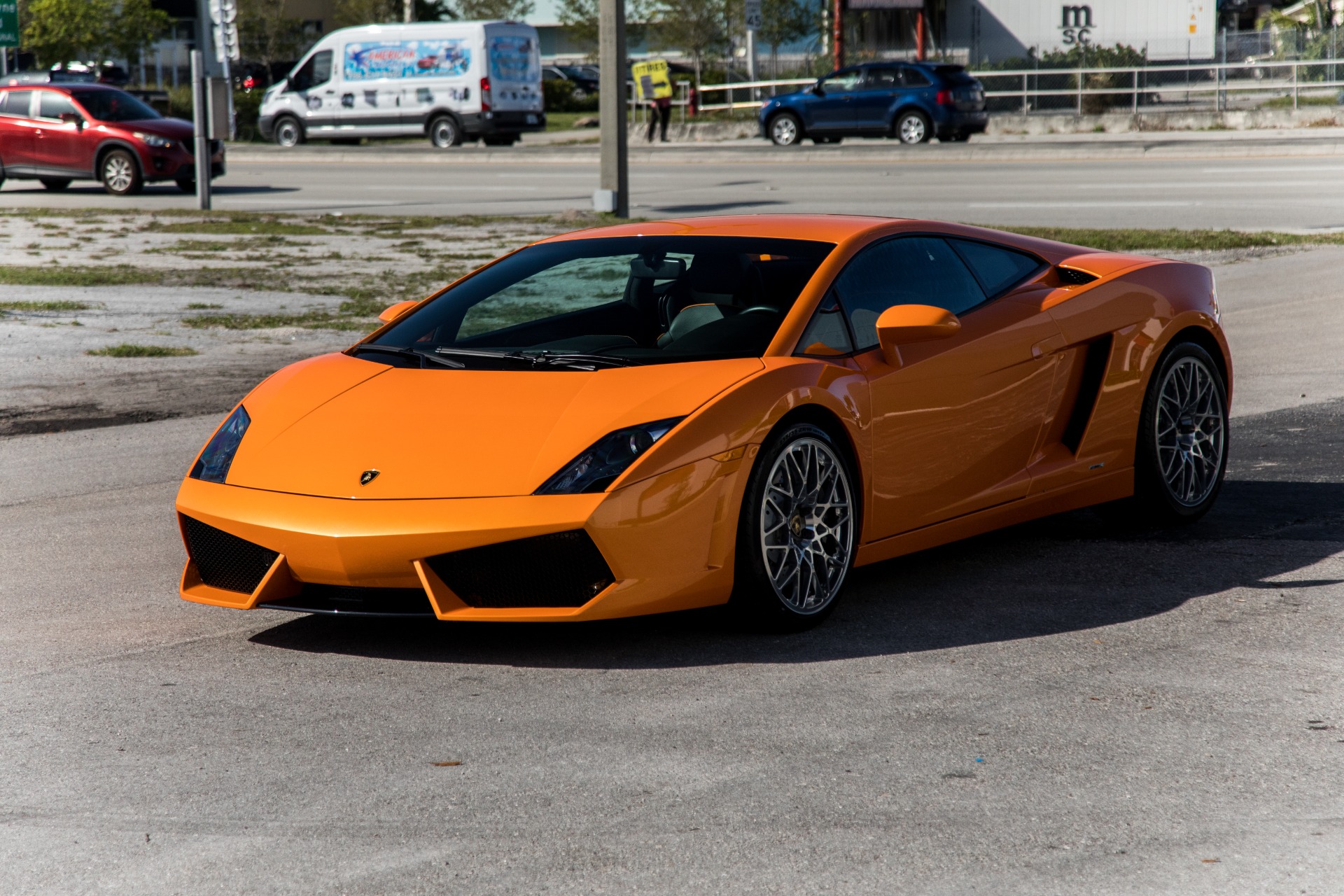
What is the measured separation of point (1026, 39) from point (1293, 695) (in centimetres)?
5814

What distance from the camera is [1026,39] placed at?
195 feet

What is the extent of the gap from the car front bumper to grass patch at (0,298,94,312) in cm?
965

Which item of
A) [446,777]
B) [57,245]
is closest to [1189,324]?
[446,777]

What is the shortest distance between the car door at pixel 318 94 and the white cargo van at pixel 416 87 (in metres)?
0.02

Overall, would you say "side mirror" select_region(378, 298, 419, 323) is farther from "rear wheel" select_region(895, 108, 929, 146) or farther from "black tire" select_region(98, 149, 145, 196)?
"rear wheel" select_region(895, 108, 929, 146)

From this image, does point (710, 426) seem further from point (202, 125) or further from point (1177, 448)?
point (202, 125)

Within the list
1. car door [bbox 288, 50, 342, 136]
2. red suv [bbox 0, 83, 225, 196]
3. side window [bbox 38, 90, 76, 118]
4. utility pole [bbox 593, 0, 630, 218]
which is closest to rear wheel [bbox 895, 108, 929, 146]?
car door [bbox 288, 50, 342, 136]

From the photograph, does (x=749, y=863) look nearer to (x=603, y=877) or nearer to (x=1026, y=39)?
(x=603, y=877)

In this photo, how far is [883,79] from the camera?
33.6 metres

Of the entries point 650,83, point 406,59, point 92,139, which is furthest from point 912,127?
point 92,139

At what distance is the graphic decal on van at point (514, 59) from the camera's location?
3609 cm

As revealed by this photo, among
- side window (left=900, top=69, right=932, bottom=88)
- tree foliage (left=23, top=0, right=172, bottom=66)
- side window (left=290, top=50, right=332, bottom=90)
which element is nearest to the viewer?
side window (left=900, top=69, right=932, bottom=88)

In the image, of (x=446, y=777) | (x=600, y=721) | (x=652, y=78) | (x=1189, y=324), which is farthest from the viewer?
(x=652, y=78)

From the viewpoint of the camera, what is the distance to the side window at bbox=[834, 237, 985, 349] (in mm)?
5355
